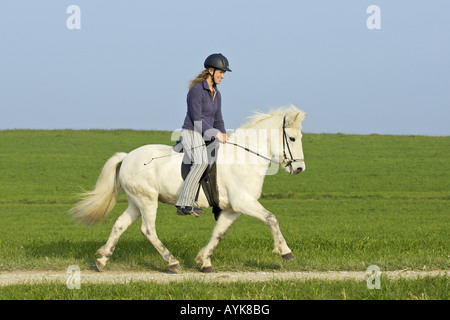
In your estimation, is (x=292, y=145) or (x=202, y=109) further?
(x=202, y=109)

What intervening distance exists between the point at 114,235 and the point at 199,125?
2.32 metres

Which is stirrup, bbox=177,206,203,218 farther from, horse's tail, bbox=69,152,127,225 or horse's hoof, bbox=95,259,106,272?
horse's tail, bbox=69,152,127,225

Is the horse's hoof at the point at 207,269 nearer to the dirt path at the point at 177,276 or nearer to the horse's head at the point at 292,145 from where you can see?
the dirt path at the point at 177,276

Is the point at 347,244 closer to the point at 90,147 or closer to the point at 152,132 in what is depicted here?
the point at 90,147

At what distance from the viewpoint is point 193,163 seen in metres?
9.52

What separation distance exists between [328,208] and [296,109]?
17.6 m

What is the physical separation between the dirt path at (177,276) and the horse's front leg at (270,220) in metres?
0.35

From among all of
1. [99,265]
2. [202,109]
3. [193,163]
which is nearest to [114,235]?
[99,265]

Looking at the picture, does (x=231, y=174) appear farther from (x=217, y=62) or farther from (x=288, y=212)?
(x=288, y=212)

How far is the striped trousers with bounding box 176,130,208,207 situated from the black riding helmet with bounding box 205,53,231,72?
1.04m

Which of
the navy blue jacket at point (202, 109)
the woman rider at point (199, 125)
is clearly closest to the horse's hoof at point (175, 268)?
the woman rider at point (199, 125)

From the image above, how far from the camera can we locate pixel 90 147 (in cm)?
5259

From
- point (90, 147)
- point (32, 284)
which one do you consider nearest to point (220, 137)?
point (32, 284)

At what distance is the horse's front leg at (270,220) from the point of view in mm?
9219
